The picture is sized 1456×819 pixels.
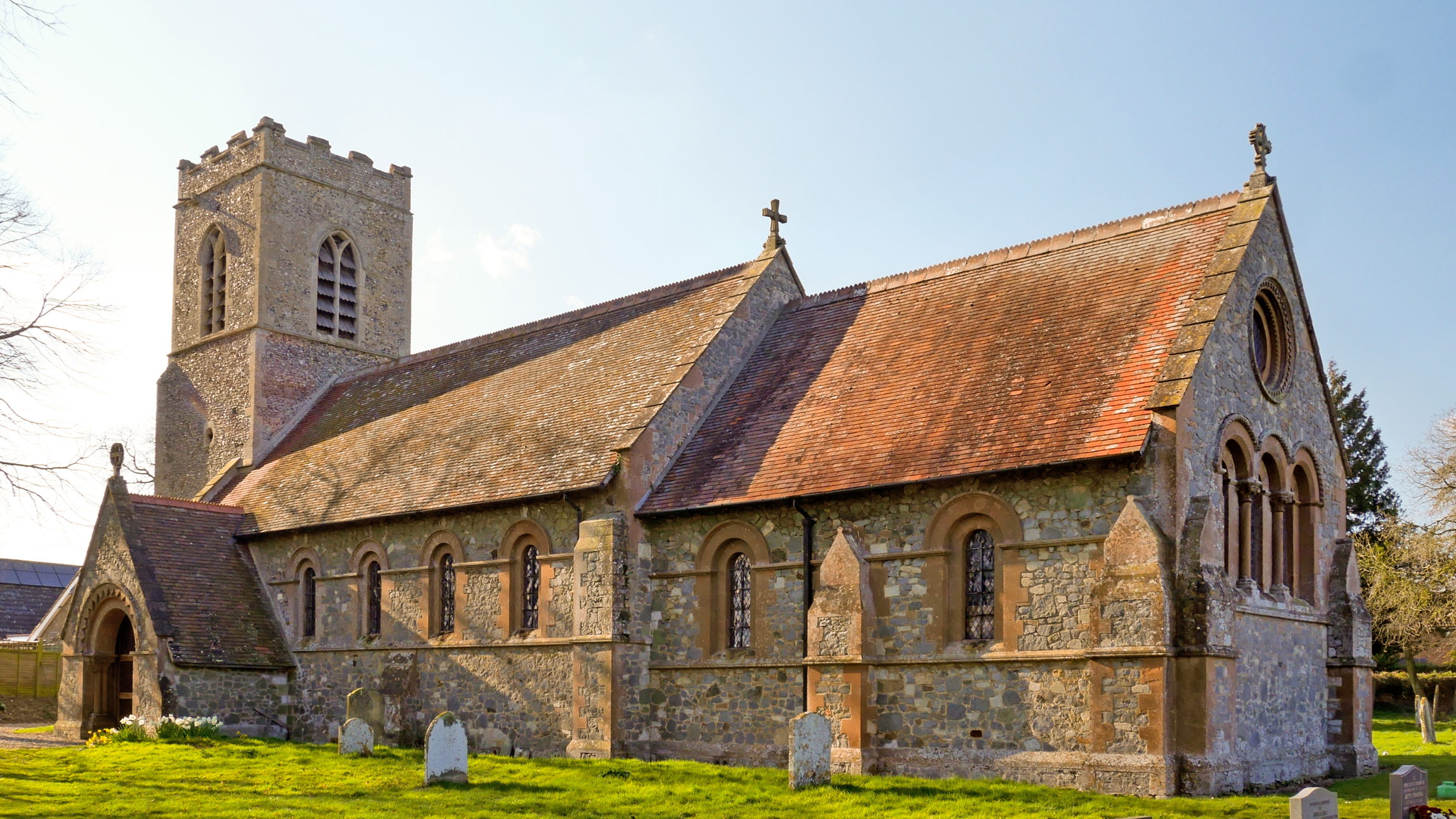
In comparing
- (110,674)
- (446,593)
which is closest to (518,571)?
(446,593)

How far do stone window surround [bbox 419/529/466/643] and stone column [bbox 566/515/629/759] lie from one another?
3442mm

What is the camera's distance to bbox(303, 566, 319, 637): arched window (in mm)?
28781

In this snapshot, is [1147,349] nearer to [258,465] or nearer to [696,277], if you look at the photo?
[696,277]

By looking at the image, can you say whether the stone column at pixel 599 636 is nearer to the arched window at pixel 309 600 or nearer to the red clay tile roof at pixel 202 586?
the arched window at pixel 309 600

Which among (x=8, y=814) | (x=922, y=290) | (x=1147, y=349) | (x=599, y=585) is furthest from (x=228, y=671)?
(x=1147, y=349)

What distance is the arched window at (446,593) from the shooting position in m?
25.8

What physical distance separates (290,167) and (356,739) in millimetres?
20474

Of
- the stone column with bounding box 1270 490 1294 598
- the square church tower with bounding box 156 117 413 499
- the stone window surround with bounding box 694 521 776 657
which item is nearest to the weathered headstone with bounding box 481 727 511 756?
the stone window surround with bounding box 694 521 776 657

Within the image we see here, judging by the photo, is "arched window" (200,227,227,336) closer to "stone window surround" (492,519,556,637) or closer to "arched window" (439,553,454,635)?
"arched window" (439,553,454,635)

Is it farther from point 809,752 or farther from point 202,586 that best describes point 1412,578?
point 202,586

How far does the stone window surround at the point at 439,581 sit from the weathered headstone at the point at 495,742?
79.4 inches

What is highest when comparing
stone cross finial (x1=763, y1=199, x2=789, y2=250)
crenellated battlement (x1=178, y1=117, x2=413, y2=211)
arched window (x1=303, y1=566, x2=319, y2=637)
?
crenellated battlement (x1=178, y1=117, x2=413, y2=211)

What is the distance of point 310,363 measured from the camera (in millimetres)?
37000

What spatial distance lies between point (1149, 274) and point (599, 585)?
10425 millimetres
